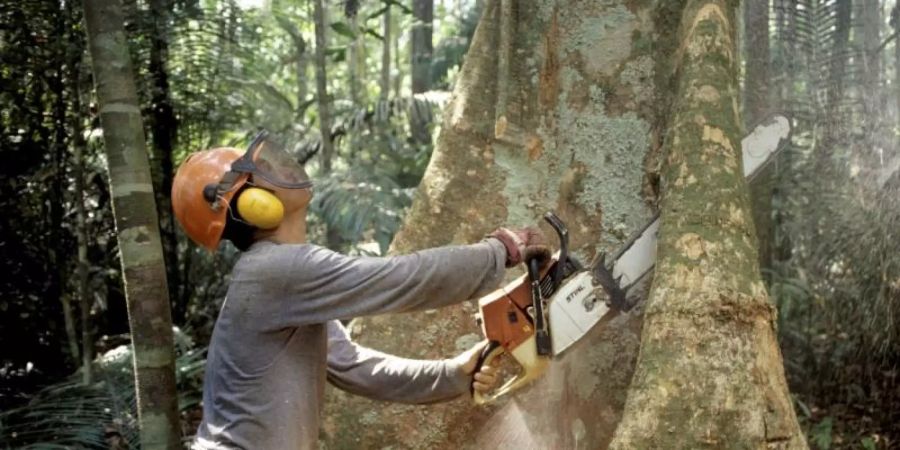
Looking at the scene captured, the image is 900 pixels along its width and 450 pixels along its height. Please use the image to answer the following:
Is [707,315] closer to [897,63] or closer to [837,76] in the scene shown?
[837,76]

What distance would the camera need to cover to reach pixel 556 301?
2195mm

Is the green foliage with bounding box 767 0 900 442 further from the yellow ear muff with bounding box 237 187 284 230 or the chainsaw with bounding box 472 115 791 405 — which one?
the yellow ear muff with bounding box 237 187 284 230

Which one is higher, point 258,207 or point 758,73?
point 258,207

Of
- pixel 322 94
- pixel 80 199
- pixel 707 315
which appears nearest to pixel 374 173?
pixel 322 94

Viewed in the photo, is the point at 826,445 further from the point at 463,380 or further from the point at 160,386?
the point at 160,386

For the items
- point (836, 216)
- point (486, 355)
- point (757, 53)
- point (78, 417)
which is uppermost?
point (757, 53)

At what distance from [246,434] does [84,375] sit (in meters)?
2.69

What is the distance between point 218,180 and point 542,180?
1095 mm

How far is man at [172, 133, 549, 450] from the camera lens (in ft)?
6.24

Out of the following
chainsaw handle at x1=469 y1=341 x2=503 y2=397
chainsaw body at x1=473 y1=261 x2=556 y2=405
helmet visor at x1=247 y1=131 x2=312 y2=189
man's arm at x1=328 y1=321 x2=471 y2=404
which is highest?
helmet visor at x1=247 y1=131 x2=312 y2=189

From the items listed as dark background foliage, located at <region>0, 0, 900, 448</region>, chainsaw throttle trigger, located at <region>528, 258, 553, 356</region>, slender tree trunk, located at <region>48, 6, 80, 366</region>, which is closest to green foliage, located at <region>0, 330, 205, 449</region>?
dark background foliage, located at <region>0, 0, 900, 448</region>

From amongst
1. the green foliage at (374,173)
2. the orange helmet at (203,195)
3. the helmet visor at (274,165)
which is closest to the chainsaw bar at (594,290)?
the helmet visor at (274,165)

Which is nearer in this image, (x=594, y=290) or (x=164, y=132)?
(x=594, y=290)

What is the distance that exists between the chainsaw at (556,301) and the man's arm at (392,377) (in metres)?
0.12
